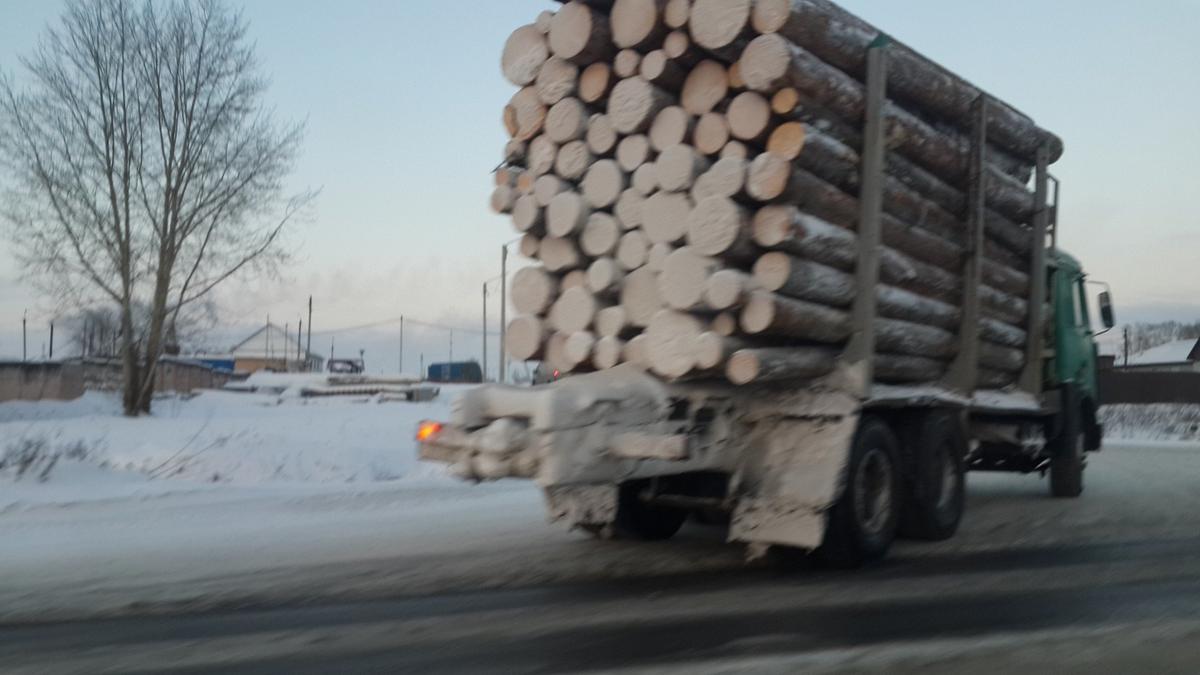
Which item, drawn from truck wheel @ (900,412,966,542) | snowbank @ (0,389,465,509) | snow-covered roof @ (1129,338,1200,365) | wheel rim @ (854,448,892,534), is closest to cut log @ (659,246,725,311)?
wheel rim @ (854,448,892,534)

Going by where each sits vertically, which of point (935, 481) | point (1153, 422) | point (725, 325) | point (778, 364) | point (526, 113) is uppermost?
point (526, 113)

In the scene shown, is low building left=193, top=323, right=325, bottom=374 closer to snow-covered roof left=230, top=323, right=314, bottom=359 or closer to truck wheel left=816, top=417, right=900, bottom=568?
snow-covered roof left=230, top=323, right=314, bottom=359

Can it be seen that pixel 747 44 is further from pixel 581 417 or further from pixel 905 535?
pixel 905 535

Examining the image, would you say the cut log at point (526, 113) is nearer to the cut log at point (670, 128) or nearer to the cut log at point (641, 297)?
the cut log at point (670, 128)

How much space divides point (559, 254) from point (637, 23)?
1.75 meters

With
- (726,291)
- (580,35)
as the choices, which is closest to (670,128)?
(580,35)

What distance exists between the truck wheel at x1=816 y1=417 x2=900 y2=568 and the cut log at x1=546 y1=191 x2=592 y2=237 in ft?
8.22

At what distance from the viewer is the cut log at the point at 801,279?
732 cm

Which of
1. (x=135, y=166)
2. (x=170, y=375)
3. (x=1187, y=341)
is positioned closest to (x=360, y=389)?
(x=170, y=375)

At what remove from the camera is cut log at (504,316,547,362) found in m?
8.60

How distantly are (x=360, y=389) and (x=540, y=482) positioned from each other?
34040 millimetres

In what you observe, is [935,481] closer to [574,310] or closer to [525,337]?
[574,310]

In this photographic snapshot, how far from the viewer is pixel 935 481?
9195 millimetres

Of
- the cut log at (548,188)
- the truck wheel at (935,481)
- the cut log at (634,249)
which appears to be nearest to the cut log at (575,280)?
the cut log at (634,249)
